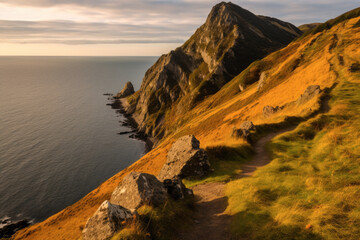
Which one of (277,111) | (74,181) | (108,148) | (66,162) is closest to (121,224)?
(277,111)

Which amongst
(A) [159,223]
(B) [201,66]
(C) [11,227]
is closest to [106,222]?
(A) [159,223]

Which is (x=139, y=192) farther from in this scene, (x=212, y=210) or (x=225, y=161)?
(x=225, y=161)

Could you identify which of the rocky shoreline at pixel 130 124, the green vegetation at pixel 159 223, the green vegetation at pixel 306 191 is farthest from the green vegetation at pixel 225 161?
the rocky shoreline at pixel 130 124

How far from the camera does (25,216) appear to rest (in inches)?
2146

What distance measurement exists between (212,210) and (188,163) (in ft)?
20.2

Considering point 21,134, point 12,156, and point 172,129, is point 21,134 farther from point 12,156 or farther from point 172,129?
point 172,129

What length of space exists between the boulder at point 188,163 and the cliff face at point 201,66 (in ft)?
307

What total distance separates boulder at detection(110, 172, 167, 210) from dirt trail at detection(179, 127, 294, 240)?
8.47 ft

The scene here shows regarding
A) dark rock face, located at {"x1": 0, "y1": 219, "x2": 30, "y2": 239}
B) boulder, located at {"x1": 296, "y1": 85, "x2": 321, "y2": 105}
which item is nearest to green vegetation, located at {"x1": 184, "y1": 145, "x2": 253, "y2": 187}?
boulder, located at {"x1": 296, "y1": 85, "x2": 321, "y2": 105}

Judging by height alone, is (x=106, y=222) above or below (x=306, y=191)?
above

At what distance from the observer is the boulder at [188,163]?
18453 millimetres

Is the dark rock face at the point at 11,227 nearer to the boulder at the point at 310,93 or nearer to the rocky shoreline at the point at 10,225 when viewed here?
the rocky shoreline at the point at 10,225

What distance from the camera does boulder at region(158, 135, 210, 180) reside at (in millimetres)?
18453

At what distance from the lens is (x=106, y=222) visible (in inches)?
379
